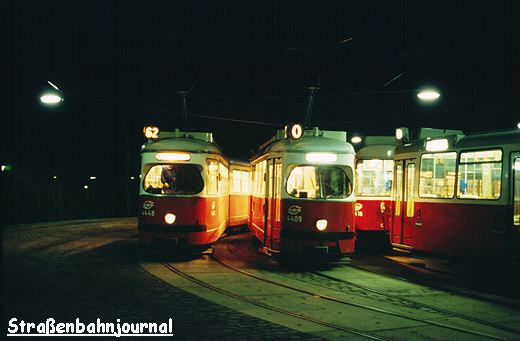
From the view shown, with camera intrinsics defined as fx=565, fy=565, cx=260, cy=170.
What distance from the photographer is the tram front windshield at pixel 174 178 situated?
14891 millimetres

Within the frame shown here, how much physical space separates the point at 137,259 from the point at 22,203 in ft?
49.7

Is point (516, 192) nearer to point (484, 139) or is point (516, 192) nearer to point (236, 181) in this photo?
point (484, 139)

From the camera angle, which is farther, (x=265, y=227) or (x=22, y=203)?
(x=22, y=203)

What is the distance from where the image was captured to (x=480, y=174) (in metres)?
12.3

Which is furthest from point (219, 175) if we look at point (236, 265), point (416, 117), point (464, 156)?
point (416, 117)

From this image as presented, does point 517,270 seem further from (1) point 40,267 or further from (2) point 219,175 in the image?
(1) point 40,267

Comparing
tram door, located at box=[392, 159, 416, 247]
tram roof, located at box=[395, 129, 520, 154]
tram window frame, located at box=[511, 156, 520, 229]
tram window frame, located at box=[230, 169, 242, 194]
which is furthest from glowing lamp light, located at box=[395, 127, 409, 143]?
tram window frame, located at box=[230, 169, 242, 194]

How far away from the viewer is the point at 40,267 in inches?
523

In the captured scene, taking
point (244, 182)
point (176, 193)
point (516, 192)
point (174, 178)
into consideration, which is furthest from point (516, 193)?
point (244, 182)

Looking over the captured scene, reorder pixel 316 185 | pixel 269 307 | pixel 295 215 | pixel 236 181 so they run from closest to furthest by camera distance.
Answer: pixel 269 307 < pixel 295 215 < pixel 316 185 < pixel 236 181

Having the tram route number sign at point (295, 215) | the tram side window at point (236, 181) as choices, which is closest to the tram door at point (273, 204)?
the tram route number sign at point (295, 215)

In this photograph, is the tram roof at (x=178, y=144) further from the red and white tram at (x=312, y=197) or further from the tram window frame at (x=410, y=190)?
the tram window frame at (x=410, y=190)

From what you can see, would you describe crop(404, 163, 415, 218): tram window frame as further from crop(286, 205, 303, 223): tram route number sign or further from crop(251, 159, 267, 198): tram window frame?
crop(251, 159, 267, 198): tram window frame

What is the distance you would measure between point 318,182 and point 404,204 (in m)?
3.02
